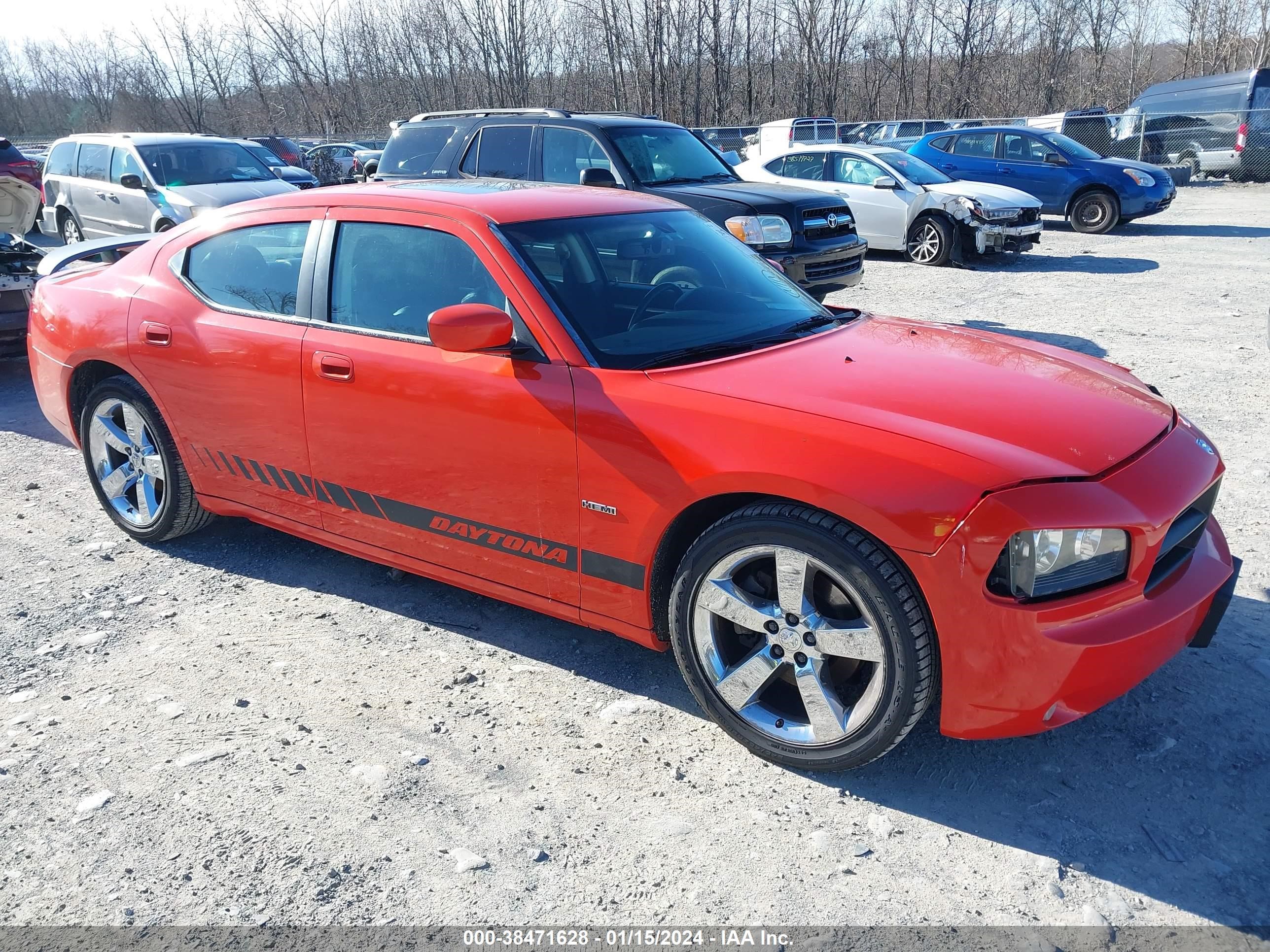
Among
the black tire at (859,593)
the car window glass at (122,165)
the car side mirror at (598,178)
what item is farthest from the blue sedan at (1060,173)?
the black tire at (859,593)

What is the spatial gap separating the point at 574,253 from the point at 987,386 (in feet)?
5.00

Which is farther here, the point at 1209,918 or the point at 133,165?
the point at 133,165

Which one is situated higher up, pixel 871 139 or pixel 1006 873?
pixel 871 139

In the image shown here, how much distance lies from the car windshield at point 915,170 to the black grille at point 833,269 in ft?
15.4

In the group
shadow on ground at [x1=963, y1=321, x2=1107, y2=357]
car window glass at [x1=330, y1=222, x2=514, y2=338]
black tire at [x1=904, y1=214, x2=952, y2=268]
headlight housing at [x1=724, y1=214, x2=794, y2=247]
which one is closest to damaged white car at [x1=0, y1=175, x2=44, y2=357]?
car window glass at [x1=330, y1=222, x2=514, y2=338]

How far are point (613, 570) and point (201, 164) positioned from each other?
11783mm

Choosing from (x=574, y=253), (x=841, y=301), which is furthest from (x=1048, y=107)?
(x=574, y=253)

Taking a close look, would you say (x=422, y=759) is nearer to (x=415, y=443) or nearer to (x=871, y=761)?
(x=415, y=443)

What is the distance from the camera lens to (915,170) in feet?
44.2

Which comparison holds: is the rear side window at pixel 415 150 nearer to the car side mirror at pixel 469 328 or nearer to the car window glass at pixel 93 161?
the car window glass at pixel 93 161

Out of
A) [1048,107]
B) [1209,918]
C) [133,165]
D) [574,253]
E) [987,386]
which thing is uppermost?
[1048,107]

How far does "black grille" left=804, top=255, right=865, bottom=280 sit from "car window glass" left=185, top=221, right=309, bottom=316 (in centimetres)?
545

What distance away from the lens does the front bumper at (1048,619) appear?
8.05 feet

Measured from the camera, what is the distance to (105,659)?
3623mm
